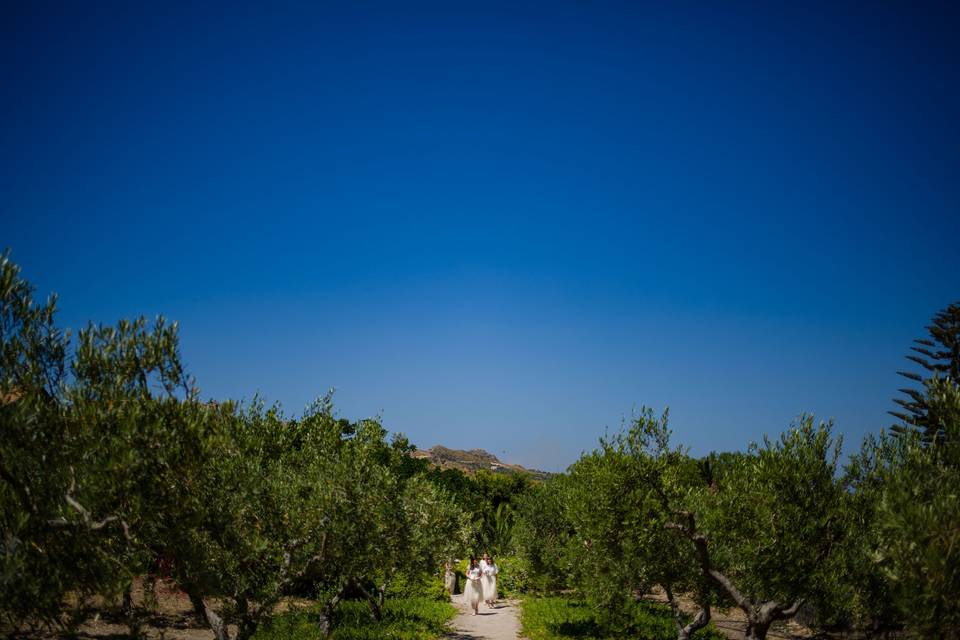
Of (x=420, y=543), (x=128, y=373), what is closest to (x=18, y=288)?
(x=128, y=373)

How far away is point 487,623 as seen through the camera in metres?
27.3

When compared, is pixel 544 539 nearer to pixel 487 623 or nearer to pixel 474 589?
pixel 474 589

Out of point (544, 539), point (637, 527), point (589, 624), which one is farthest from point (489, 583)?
point (637, 527)

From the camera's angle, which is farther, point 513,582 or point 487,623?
point 513,582

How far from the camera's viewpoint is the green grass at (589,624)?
72.0 feet

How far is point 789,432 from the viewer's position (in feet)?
55.0

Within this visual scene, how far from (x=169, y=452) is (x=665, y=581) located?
15.7 m

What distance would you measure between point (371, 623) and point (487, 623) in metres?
7.01

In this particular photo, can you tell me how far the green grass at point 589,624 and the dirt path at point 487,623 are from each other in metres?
0.72

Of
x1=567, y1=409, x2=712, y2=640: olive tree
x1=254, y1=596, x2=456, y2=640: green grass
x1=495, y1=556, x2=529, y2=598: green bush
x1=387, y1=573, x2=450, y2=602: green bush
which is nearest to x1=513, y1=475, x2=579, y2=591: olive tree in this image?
x1=495, y1=556, x2=529, y2=598: green bush

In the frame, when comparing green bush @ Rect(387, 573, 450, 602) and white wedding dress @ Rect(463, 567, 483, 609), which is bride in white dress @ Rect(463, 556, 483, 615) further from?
green bush @ Rect(387, 573, 450, 602)

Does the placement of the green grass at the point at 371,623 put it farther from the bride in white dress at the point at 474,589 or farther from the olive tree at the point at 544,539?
the olive tree at the point at 544,539

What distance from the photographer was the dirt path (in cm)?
2412

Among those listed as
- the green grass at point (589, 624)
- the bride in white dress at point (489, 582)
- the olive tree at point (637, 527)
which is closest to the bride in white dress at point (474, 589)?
the bride in white dress at point (489, 582)
